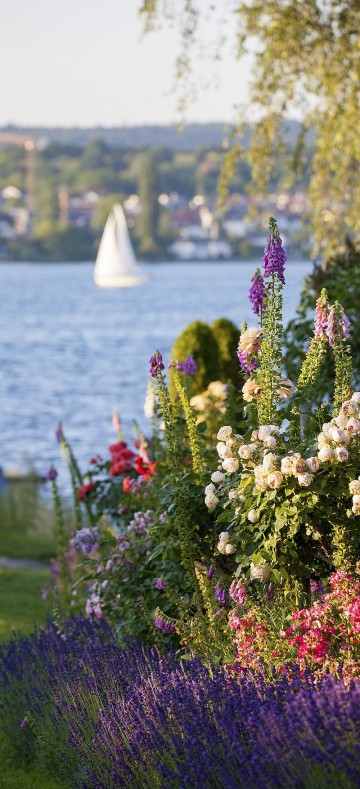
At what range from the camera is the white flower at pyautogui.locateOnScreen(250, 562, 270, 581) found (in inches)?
190

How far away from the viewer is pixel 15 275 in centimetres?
14525

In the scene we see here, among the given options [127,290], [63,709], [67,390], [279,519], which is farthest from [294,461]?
[127,290]

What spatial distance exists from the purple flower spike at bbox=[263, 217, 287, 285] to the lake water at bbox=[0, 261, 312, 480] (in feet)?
1.13

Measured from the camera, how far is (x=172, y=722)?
3.99 meters

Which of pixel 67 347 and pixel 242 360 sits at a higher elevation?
pixel 67 347

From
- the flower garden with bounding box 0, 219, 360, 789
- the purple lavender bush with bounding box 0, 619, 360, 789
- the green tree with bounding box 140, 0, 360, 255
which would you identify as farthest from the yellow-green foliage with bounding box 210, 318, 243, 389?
the purple lavender bush with bounding box 0, 619, 360, 789

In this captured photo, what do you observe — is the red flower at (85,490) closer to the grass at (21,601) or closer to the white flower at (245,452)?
the grass at (21,601)

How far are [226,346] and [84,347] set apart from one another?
56269 millimetres

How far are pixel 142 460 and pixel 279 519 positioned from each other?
3258mm

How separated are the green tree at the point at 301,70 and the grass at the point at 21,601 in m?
5.40

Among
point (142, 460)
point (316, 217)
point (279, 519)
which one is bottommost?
point (279, 519)

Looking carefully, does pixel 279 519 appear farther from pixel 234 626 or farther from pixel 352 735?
pixel 352 735

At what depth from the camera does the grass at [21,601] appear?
26.8ft

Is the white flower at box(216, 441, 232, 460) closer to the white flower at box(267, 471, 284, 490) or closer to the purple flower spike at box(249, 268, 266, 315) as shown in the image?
the white flower at box(267, 471, 284, 490)
